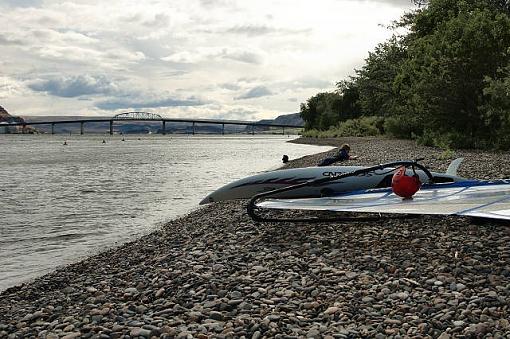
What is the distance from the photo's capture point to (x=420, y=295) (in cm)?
620

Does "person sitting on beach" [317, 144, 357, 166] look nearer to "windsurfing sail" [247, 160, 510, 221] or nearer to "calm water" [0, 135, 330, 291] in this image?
"windsurfing sail" [247, 160, 510, 221]

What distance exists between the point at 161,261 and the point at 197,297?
103 inches

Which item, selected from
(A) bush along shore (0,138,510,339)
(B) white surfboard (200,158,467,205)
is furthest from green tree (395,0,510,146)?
(A) bush along shore (0,138,510,339)

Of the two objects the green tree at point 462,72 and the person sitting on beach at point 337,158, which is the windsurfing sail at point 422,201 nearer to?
the person sitting on beach at point 337,158

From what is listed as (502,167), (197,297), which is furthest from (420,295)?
(502,167)

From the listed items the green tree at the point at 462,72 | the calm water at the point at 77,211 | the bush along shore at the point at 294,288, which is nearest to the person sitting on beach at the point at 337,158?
the bush along shore at the point at 294,288

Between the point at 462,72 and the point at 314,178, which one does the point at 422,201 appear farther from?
the point at 462,72

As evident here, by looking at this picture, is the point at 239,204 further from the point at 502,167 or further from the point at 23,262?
the point at 502,167

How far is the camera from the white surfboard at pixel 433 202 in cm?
881

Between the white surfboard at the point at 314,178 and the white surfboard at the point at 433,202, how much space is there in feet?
5.52

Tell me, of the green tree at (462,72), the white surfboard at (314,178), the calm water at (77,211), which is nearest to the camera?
the calm water at (77,211)

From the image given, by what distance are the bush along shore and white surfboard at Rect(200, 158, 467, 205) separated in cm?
301

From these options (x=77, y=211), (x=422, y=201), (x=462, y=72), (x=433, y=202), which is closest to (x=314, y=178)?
(x=422, y=201)

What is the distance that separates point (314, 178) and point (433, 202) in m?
4.50
